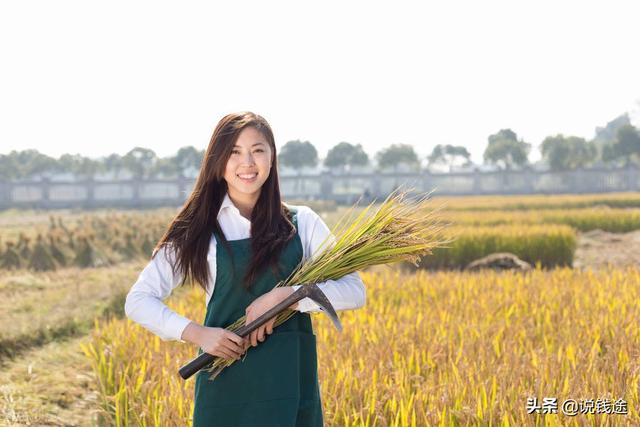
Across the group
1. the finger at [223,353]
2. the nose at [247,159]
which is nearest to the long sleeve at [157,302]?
the finger at [223,353]

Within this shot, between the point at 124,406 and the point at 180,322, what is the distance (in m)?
1.77

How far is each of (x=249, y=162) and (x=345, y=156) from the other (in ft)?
212

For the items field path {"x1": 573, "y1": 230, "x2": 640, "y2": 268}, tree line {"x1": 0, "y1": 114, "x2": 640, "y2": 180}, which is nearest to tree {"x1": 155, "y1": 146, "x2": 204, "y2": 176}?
tree line {"x1": 0, "y1": 114, "x2": 640, "y2": 180}

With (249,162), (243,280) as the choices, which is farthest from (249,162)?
(243,280)

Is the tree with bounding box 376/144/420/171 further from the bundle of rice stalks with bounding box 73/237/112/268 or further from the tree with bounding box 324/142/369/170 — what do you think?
the bundle of rice stalks with bounding box 73/237/112/268

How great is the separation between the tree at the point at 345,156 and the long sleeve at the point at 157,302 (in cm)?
6405

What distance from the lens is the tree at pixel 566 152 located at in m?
54.9

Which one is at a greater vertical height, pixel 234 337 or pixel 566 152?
pixel 566 152

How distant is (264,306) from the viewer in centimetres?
197

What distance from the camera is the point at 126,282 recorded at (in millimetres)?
8523

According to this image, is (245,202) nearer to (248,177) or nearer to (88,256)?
(248,177)

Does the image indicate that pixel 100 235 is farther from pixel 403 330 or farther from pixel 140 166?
pixel 140 166

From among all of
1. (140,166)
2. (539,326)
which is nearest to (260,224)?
(539,326)

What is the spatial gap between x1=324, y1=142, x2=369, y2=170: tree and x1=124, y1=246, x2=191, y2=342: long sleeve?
64046 millimetres
